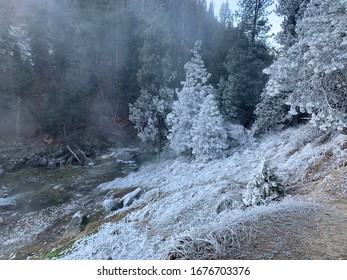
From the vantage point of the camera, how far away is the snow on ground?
4.82m

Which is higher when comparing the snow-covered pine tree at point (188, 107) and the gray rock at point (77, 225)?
the snow-covered pine tree at point (188, 107)

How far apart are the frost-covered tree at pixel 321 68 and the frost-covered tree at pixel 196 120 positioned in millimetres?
5122

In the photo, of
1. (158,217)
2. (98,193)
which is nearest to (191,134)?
(98,193)

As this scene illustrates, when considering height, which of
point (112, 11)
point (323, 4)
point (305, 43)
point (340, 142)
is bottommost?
point (340, 142)

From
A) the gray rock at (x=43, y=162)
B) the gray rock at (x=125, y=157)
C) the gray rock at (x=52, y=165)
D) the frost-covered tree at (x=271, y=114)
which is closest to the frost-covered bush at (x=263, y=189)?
the frost-covered tree at (x=271, y=114)

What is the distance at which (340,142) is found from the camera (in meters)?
7.11

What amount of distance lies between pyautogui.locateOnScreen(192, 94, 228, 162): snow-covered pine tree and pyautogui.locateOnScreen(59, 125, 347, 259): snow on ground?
0.72m

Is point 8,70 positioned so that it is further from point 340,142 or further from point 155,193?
point 340,142

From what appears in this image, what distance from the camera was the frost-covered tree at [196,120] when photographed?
12727mm

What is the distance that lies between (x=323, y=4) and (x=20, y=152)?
1970 centimetres

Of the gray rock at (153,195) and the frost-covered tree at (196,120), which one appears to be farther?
the frost-covered tree at (196,120)

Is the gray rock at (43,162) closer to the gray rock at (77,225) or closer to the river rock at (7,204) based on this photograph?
the river rock at (7,204)
